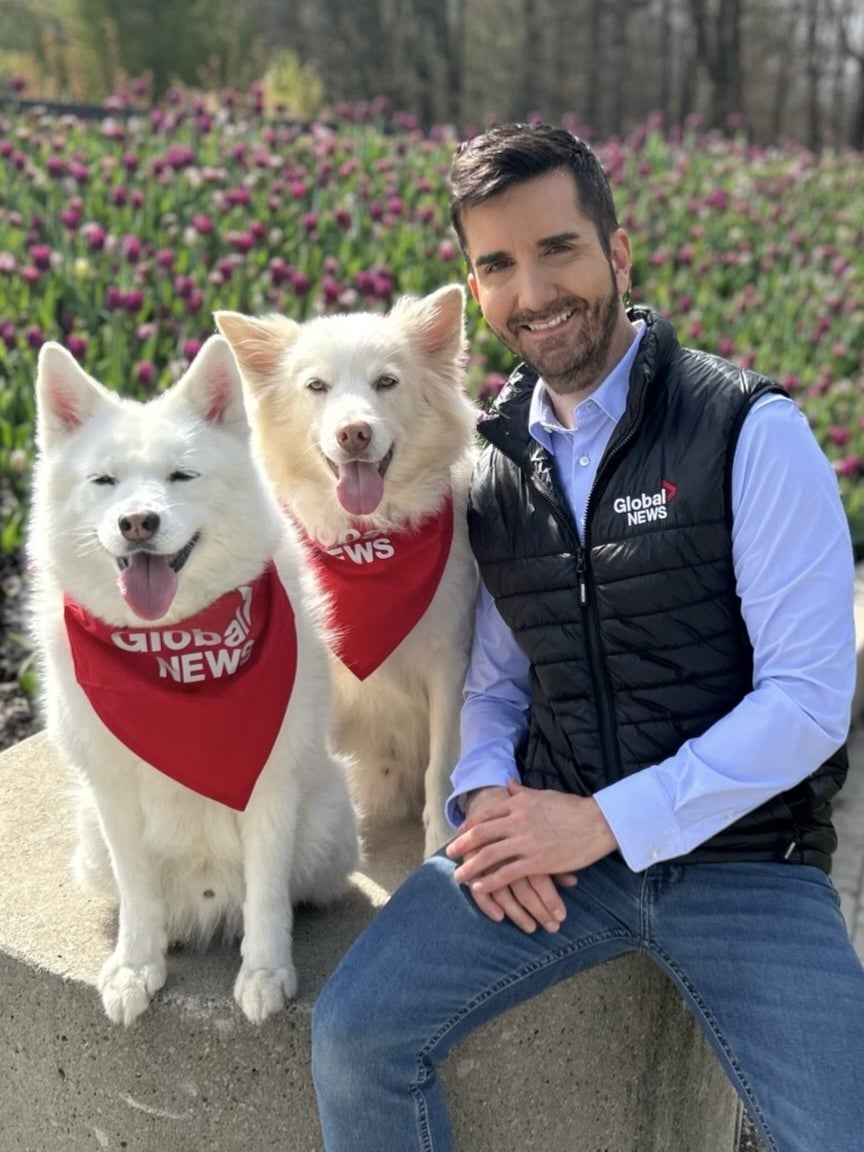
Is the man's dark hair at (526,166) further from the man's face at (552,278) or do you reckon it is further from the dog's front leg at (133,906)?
the dog's front leg at (133,906)

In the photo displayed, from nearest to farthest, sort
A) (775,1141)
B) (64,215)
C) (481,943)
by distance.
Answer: (775,1141) → (481,943) → (64,215)

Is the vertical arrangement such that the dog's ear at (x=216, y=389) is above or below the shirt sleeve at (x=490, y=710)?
above

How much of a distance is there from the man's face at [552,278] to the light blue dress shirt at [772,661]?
Answer: 42cm

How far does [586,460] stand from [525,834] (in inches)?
30.0

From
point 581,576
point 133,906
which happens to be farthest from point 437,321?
point 133,906

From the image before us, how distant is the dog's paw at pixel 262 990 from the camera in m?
2.17

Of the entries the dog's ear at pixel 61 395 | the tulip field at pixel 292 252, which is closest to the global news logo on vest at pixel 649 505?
the dog's ear at pixel 61 395

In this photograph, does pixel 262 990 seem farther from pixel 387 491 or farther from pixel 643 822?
pixel 387 491

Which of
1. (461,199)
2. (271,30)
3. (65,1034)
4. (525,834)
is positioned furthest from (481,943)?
(271,30)

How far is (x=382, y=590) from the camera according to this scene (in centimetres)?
279

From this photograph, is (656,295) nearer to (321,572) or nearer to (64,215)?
(64,215)

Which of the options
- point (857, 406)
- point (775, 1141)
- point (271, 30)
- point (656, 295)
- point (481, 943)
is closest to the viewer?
point (775, 1141)

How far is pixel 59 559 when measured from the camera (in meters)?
2.18

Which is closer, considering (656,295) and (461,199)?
(461,199)
